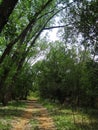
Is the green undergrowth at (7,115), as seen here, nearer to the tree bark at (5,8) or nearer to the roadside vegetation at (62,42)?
the roadside vegetation at (62,42)

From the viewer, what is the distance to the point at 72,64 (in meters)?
41.8

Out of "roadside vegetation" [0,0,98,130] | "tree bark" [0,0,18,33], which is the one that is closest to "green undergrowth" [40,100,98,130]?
"roadside vegetation" [0,0,98,130]

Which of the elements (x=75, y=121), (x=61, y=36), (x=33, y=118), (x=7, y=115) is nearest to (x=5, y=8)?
(x=61, y=36)

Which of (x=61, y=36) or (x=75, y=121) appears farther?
(x=75, y=121)

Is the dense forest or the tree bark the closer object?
the tree bark

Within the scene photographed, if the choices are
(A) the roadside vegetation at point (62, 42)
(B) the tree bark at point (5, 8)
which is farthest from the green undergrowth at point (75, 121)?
(B) the tree bark at point (5, 8)

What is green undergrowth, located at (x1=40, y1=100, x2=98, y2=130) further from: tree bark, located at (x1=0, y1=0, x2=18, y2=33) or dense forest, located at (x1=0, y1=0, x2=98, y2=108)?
tree bark, located at (x1=0, y1=0, x2=18, y2=33)

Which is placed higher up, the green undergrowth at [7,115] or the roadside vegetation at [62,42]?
the roadside vegetation at [62,42]

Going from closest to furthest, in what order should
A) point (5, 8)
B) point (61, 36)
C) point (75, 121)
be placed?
point (5, 8) < point (61, 36) < point (75, 121)

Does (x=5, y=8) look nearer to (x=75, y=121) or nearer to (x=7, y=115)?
(x=75, y=121)

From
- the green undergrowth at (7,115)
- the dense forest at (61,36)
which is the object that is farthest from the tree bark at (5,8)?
the green undergrowth at (7,115)

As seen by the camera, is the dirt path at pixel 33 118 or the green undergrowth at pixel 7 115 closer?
the green undergrowth at pixel 7 115

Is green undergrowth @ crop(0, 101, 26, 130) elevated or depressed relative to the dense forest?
depressed

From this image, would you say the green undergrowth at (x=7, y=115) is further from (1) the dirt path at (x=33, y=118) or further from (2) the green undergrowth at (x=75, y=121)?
(2) the green undergrowth at (x=75, y=121)
